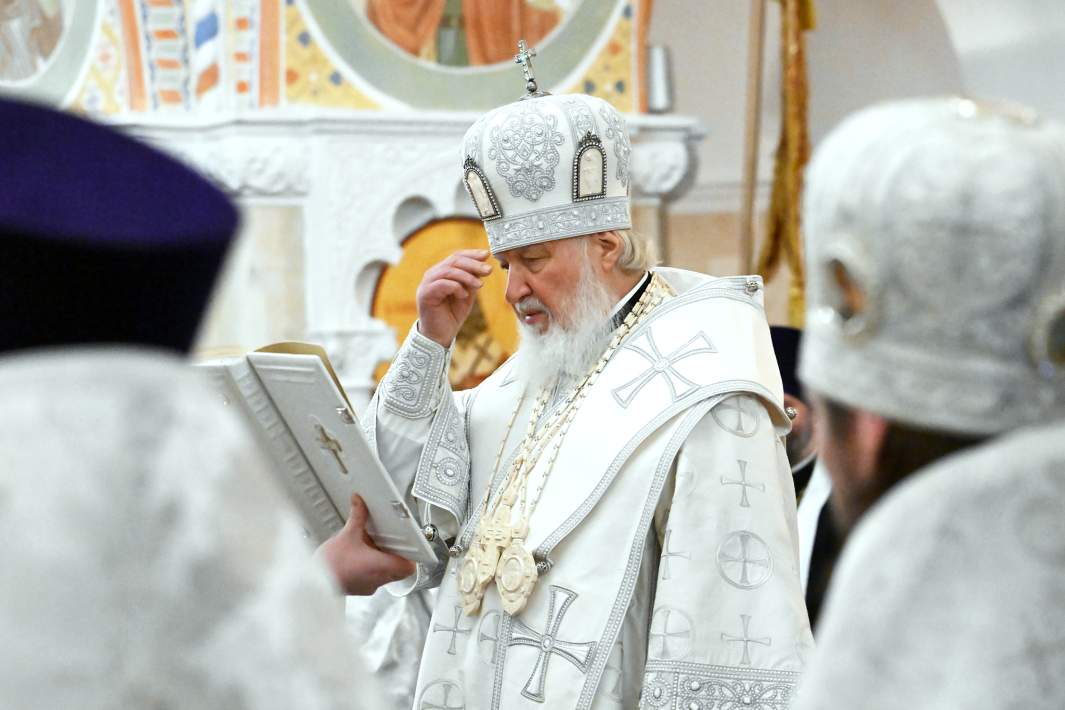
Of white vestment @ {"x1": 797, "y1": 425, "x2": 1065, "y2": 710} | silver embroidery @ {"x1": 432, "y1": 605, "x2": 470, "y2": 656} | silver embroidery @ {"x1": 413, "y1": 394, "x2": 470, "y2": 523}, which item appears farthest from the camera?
silver embroidery @ {"x1": 413, "y1": 394, "x2": 470, "y2": 523}

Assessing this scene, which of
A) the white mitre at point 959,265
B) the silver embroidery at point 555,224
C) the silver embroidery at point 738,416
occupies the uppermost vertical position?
the white mitre at point 959,265

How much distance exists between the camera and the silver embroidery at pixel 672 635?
9.23ft

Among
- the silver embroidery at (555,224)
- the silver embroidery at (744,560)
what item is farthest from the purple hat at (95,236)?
the silver embroidery at (555,224)

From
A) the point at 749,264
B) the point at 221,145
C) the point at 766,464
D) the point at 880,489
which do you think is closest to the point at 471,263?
the point at 766,464

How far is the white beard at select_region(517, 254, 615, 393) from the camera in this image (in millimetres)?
3248

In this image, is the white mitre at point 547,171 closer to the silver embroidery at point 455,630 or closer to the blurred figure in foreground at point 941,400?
the silver embroidery at point 455,630

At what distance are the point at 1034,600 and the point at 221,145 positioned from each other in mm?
5691

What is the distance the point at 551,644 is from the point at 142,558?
6.28 ft

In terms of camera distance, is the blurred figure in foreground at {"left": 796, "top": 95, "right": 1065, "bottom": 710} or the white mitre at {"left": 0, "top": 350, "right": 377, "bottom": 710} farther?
the blurred figure in foreground at {"left": 796, "top": 95, "right": 1065, "bottom": 710}

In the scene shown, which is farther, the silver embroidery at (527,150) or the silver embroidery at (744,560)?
the silver embroidery at (527,150)

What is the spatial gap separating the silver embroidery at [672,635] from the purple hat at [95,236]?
1732mm

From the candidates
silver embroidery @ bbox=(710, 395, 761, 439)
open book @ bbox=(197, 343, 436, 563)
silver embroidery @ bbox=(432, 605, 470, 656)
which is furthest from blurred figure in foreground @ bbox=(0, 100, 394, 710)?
silver embroidery @ bbox=(432, 605, 470, 656)

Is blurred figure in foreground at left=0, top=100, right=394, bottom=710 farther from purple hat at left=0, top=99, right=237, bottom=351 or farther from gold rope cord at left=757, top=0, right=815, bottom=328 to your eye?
gold rope cord at left=757, top=0, right=815, bottom=328

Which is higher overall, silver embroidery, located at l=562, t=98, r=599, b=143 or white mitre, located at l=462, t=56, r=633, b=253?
silver embroidery, located at l=562, t=98, r=599, b=143
